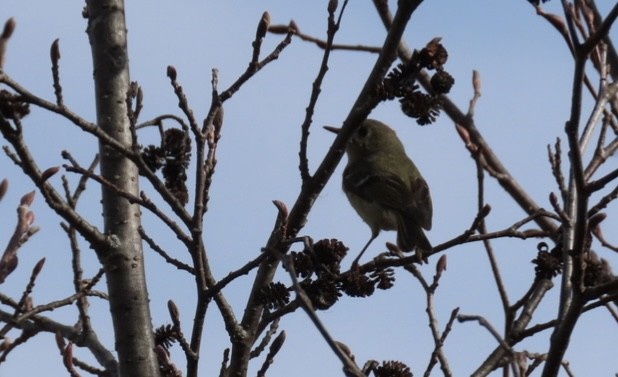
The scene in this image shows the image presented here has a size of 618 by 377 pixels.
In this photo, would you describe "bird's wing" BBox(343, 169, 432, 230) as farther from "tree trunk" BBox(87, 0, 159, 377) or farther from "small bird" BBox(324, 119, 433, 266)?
"tree trunk" BBox(87, 0, 159, 377)

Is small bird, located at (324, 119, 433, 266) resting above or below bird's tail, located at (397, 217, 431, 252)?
above

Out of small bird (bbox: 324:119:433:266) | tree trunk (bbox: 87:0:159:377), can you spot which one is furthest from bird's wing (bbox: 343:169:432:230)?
tree trunk (bbox: 87:0:159:377)

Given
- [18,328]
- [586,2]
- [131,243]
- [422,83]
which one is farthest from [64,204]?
[586,2]

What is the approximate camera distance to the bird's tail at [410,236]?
537 centimetres

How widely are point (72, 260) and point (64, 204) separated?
2.77ft

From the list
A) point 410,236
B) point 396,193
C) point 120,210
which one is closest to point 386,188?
point 396,193

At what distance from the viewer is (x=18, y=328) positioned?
3652mm

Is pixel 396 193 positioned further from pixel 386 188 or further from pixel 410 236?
pixel 410 236

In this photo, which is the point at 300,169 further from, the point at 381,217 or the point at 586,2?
the point at 381,217

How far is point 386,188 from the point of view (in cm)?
603

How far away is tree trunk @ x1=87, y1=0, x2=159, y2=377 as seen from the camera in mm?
3359

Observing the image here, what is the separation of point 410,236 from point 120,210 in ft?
7.11

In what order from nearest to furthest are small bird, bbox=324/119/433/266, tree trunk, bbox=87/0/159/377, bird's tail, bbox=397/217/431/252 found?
tree trunk, bbox=87/0/159/377 → bird's tail, bbox=397/217/431/252 → small bird, bbox=324/119/433/266

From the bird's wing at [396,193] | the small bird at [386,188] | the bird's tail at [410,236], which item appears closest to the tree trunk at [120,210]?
the small bird at [386,188]
